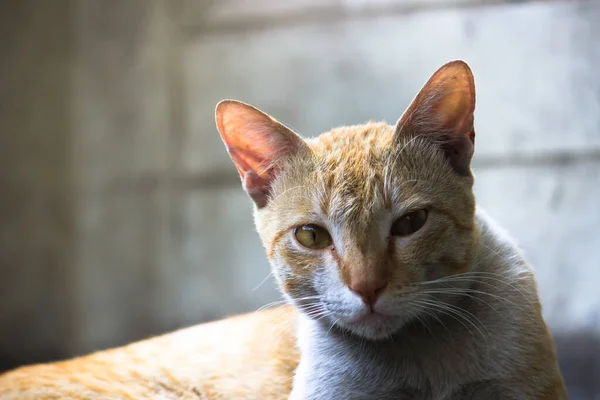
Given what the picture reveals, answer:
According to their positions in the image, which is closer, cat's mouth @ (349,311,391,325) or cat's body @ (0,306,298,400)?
cat's mouth @ (349,311,391,325)

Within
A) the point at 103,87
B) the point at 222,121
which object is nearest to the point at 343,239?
the point at 222,121

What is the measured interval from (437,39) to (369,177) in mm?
1233

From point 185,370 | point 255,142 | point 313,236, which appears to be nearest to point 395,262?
point 313,236

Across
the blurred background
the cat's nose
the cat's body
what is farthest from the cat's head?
the blurred background

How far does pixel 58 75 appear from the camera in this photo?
2.69 m

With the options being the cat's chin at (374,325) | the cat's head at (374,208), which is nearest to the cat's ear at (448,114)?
the cat's head at (374,208)

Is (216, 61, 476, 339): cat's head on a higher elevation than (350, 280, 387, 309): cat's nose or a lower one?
higher

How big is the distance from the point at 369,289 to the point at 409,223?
190 mm

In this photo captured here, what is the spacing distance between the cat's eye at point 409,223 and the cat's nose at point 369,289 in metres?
0.14

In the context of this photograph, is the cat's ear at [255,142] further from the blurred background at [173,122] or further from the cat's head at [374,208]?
the blurred background at [173,122]

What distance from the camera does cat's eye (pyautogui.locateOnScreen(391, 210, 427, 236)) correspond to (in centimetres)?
136

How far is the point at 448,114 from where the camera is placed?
142 centimetres

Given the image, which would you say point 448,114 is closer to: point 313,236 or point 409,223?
point 409,223

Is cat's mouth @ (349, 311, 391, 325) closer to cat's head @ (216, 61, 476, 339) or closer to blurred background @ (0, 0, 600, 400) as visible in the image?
cat's head @ (216, 61, 476, 339)
